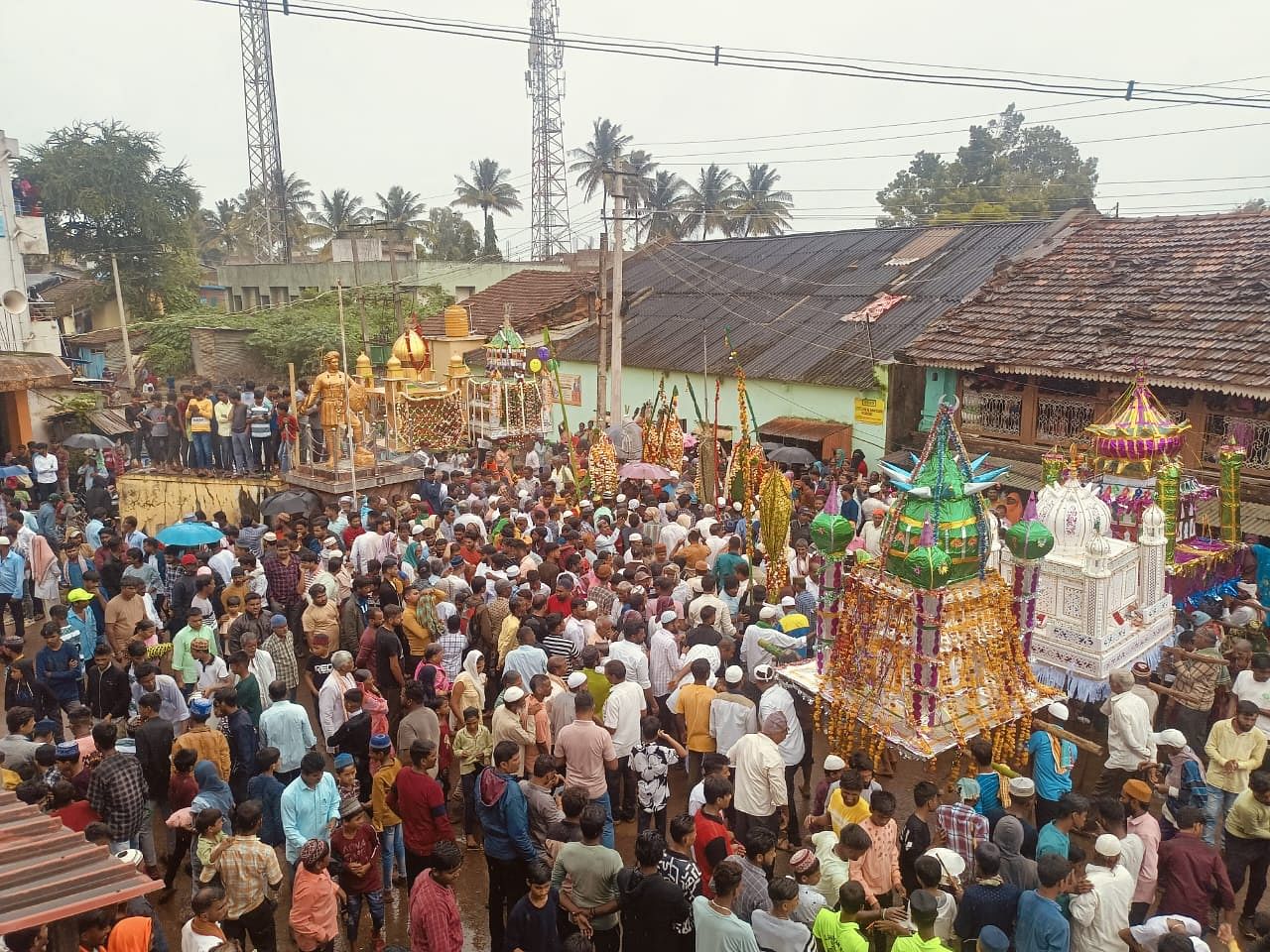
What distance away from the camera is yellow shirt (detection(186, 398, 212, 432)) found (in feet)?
55.5

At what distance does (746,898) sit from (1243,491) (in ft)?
39.2

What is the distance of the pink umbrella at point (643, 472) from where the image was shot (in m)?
16.0

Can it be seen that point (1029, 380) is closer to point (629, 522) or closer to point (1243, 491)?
point (1243, 491)

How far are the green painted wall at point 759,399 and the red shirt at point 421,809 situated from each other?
14869 mm

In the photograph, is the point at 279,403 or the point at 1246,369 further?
the point at 279,403

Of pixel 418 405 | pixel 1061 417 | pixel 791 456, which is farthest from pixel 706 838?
pixel 418 405

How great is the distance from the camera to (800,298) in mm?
24609

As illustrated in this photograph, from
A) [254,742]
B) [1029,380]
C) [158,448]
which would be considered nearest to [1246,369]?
[1029,380]

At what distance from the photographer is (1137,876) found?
6070 millimetres

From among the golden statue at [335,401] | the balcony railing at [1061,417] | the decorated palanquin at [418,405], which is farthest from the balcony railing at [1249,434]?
the decorated palanquin at [418,405]

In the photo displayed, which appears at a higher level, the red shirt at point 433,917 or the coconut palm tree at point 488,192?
the coconut palm tree at point 488,192

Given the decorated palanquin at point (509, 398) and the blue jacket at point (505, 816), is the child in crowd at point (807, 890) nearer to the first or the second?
the blue jacket at point (505, 816)

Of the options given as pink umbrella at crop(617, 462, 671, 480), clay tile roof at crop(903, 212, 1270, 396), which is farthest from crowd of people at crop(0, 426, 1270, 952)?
clay tile roof at crop(903, 212, 1270, 396)

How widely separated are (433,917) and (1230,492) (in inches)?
414
